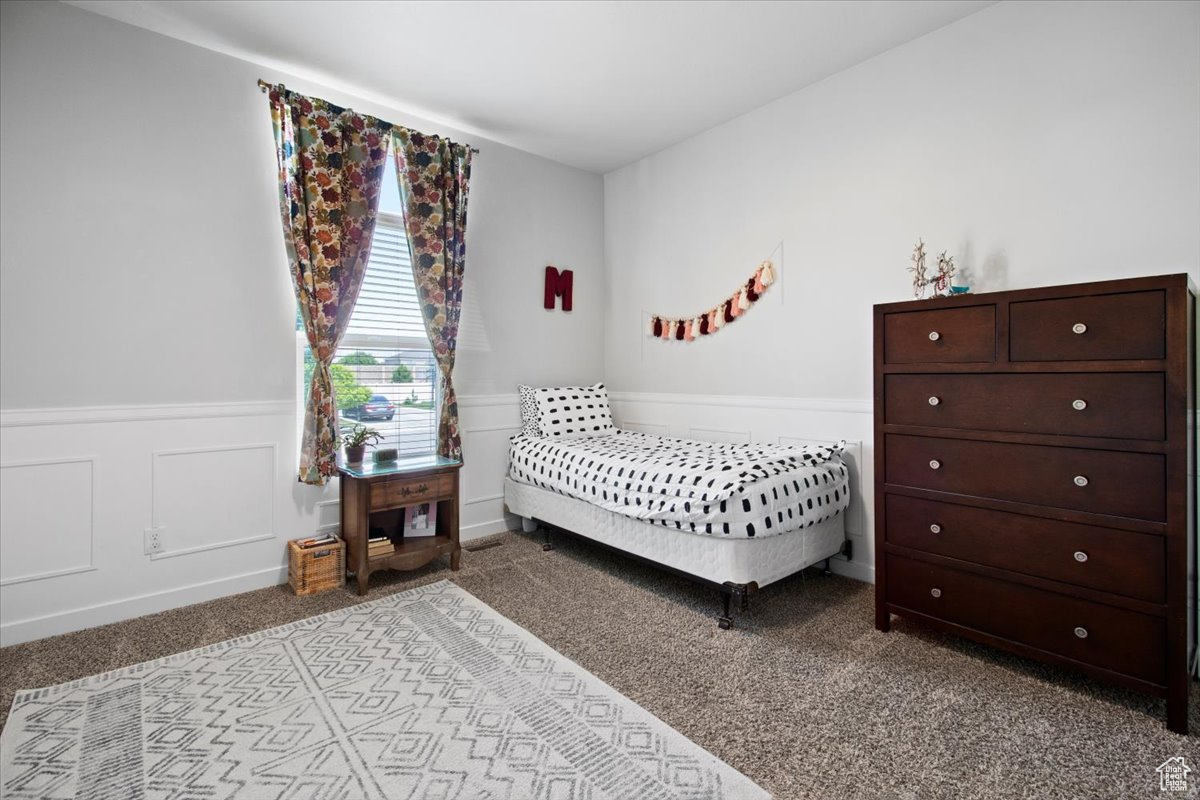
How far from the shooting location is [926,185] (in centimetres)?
280

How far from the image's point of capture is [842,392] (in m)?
3.13

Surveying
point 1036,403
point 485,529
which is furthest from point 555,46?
point 485,529

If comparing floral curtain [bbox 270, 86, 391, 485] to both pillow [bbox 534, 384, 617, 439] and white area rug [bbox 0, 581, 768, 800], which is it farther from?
pillow [bbox 534, 384, 617, 439]

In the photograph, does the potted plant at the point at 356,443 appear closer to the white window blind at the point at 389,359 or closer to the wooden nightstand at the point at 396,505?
the wooden nightstand at the point at 396,505

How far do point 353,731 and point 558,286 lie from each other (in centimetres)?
322

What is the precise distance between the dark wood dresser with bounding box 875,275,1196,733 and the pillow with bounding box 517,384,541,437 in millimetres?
2259

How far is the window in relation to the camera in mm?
3324

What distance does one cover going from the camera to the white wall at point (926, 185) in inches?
86.4

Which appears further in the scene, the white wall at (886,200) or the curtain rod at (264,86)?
the curtain rod at (264,86)

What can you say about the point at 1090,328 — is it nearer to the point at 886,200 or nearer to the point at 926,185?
the point at 926,185

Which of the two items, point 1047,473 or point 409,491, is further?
point 409,491

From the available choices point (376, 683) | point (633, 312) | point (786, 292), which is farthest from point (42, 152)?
point (786, 292)

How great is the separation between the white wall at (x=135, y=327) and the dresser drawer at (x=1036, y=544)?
3.02 m

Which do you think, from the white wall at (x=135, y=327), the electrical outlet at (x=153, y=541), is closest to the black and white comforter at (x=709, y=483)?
the white wall at (x=135, y=327)
